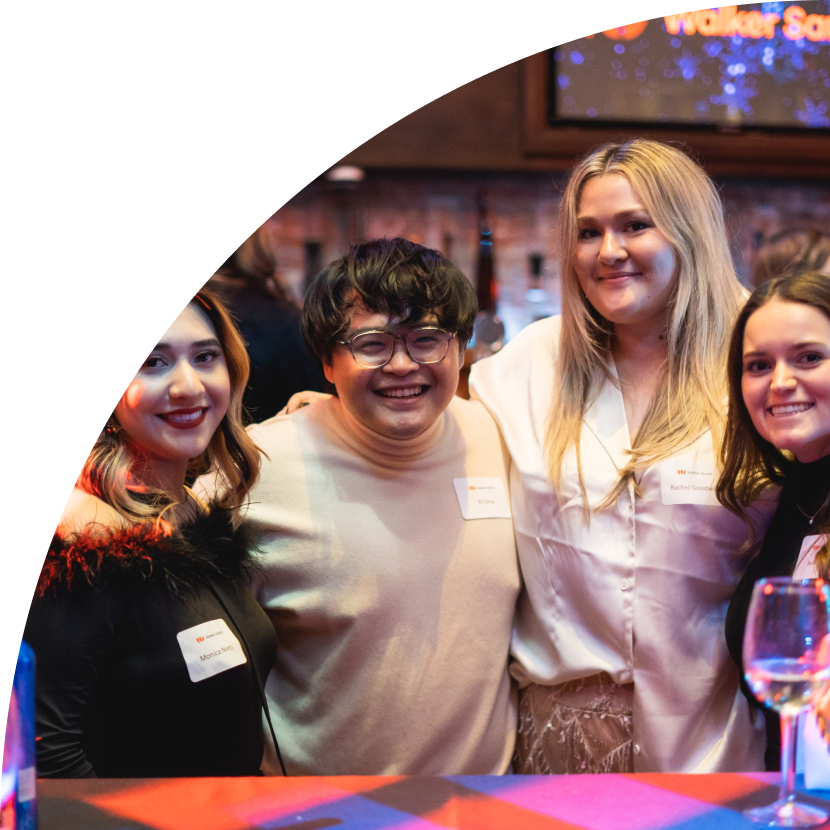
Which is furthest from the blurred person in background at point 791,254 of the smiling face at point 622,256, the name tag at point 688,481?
the name tag at point 688,481

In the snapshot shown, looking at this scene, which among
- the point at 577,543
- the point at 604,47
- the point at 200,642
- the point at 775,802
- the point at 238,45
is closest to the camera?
the point at 775,802

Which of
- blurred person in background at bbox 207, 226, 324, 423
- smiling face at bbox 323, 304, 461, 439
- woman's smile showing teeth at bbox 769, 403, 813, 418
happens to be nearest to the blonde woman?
woman's smile showing teeth at bbox 769, 403, 813, 418

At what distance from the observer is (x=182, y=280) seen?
2.47m

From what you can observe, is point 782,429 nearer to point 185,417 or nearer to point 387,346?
point 387,346

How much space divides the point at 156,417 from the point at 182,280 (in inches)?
39.9

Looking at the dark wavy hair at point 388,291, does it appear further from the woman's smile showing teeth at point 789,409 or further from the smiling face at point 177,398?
the woman's smile showing teeth at point 789,409

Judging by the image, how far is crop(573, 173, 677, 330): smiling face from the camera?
153cm

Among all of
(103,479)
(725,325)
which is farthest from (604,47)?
(103,479)

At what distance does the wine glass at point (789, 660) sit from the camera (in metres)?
0.98

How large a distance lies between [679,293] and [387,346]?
0.54m

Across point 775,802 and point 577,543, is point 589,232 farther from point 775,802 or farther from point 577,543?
point 775,802

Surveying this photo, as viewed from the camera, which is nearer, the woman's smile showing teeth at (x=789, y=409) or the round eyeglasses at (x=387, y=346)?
the woman's smile showing teeth at (x=789, y=409)

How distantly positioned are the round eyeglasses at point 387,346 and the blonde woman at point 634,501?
Answer: 10.4 inches

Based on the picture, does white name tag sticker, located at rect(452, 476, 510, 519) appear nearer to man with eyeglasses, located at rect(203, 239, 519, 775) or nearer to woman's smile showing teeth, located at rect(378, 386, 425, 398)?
man with eyeglasses, located at rect(203, 239, 519, 775)
